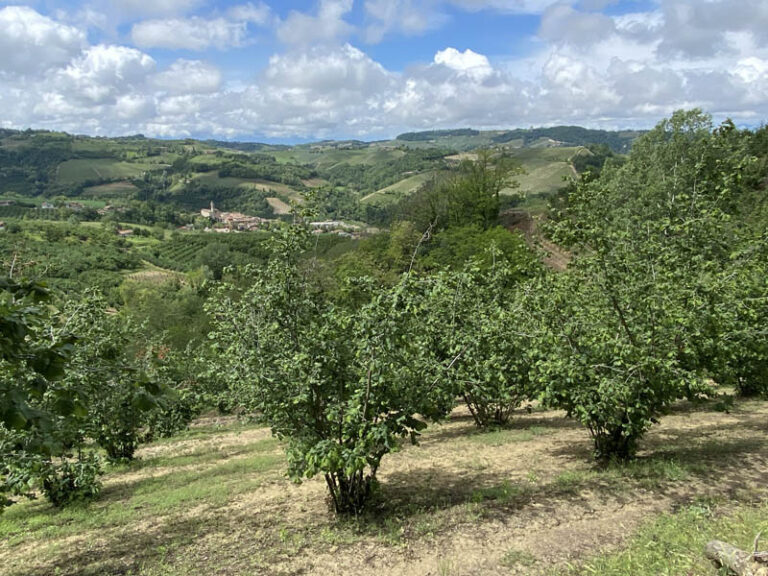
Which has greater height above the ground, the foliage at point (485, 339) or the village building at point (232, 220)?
the foliage at point (485, 339)

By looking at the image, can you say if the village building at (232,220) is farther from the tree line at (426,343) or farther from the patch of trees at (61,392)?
the tree line at (426,343)

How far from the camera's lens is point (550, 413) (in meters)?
17.1

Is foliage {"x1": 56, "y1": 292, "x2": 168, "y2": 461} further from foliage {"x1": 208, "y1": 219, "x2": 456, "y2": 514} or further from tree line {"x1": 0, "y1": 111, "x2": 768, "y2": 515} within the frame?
foliage {"x1": 208, "y1": 219, "x2": 456, "y2": 514}

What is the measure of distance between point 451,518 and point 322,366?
3.15 meters

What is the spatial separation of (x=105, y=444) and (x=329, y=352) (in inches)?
419

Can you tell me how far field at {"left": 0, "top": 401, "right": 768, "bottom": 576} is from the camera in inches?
242

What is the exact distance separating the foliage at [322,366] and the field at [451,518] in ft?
3.68

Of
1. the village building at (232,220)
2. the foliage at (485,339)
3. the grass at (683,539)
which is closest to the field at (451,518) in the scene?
the grass at (683,539)

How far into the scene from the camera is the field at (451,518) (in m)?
6.15

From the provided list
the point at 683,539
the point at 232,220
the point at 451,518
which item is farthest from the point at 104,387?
the point at 232,220

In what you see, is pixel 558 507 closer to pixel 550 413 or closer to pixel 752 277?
pixel 752 277

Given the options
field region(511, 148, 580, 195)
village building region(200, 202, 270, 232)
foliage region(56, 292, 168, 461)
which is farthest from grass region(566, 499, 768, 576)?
village building region(200, 202, 270, 232)

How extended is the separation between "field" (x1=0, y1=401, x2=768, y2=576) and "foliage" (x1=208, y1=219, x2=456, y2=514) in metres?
1.12

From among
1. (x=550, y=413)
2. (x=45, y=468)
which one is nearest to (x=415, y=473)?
(x=45, y=468)
